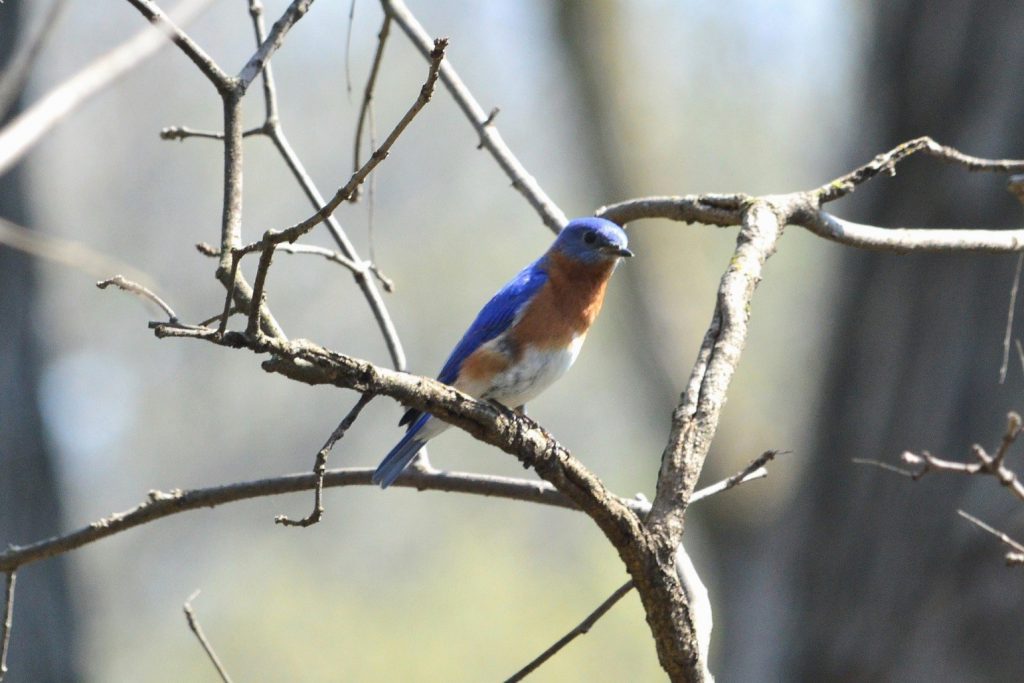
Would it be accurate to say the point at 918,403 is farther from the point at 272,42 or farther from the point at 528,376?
the point at 272,42

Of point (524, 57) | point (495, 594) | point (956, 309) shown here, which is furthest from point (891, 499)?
point (495, 594)

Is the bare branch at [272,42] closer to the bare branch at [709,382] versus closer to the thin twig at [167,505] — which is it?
the thin twig at [167,505]

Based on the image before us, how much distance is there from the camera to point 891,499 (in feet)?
21.5

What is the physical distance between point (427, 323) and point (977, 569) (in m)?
11.2

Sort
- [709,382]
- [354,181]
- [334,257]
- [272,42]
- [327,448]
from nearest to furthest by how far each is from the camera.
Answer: [354,181] < [327,448] < [709,382] < [272,42] < [334,257]

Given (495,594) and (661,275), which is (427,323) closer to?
(495,594)

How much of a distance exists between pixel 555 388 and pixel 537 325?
538 inches

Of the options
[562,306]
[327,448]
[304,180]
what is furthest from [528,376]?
[327,448]

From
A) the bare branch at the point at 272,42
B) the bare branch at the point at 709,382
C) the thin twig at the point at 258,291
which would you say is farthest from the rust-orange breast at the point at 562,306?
the thin twig at the point at 258,291

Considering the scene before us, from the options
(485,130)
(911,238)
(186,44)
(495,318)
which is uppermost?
(186,44)

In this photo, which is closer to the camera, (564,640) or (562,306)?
(564,640)

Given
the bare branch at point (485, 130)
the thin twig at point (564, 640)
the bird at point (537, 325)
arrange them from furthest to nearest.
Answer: the bird at point (537, 325)
the bare branch at point (485, 130)
the thin twig at point (564, 640)

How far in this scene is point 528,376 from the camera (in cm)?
386

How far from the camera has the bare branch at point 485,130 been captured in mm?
3602
